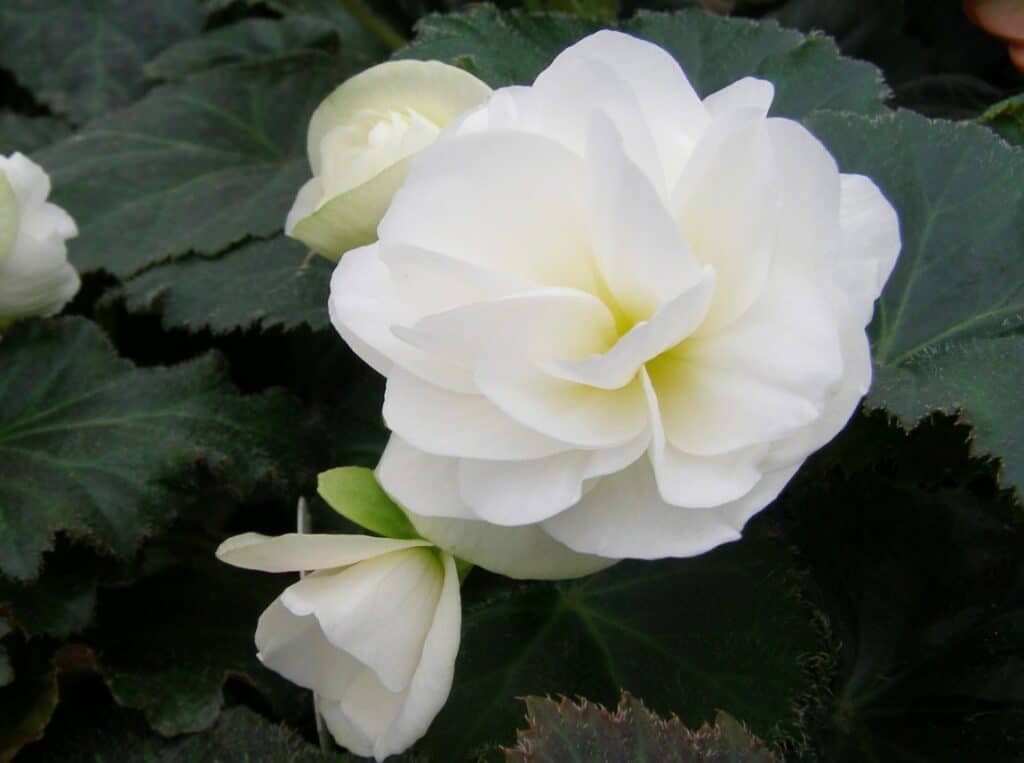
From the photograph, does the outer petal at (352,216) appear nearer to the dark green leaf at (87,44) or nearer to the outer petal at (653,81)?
the outer petal at (653,81)

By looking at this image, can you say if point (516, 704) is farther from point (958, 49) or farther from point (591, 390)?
point (958, 49)

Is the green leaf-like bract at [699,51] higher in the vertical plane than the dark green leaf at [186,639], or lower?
higher

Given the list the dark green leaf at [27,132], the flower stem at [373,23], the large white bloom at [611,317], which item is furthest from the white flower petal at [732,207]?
the dark green leaf at [27,132]

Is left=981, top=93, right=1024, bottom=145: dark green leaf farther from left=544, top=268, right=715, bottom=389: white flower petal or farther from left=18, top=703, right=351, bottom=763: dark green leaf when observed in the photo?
left=18, top=703, right=351, bottom=763: dark green leaf

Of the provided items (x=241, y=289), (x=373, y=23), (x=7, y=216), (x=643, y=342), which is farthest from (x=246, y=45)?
(x=643, y=342)

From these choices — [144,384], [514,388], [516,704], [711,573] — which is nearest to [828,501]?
[711,573]

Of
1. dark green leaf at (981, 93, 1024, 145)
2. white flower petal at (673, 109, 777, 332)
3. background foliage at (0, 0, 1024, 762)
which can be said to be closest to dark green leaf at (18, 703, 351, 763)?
background foliage at (0, 0, 1024, 762)
